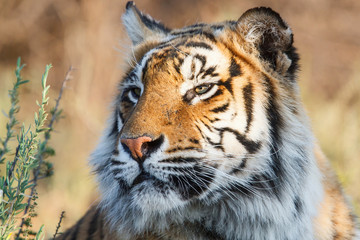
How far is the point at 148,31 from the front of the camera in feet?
10.9

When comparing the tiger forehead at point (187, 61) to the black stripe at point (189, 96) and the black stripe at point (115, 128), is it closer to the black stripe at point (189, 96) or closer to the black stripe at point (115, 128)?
the black stripe at point (189, 96)

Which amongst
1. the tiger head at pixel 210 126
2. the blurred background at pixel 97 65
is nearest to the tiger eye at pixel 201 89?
the tiger head at pixel 210 126

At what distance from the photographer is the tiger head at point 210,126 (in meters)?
2.40

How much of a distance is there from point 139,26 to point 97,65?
4.47 m

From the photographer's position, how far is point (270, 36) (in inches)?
108

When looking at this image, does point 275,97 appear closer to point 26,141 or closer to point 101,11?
point 26,141

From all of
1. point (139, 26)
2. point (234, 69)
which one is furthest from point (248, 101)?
point (139, 26)

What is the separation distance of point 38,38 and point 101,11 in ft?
9.78

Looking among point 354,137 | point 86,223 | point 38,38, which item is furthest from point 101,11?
point 86,223

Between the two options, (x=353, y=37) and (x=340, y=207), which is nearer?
(x=340, y=207)

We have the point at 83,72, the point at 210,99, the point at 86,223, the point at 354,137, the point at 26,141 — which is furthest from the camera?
the point at 83,72

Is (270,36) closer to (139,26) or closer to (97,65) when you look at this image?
(139,26)

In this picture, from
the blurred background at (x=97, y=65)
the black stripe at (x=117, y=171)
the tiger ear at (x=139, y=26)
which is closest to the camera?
the black stripe at (x=117, y=171)

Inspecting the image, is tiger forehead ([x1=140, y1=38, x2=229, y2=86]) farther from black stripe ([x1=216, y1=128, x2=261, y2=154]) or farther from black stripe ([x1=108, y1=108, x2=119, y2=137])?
black stripe ([x1=108, y1=108, x2=119, y2=137])
